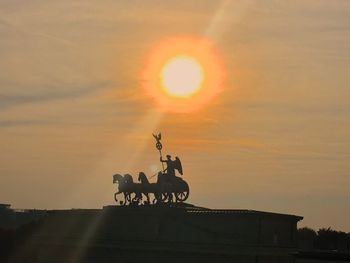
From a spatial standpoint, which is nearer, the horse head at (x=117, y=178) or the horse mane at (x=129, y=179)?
the horse mane at (x=129, y=179)

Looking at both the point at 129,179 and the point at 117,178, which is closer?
the point at 129,179

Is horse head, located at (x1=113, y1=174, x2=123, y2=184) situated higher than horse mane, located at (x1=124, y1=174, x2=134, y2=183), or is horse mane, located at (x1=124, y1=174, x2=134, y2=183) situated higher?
horse head, located at (x1=113, y1=174, x2=123, y2=184)

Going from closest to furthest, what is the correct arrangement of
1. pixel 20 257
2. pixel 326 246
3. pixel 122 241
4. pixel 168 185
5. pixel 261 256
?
pixel 261 256
pixel 168 185
pixel 122 241
pixel 20 257
pixel 326 246

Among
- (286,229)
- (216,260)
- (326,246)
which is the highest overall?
(326,246)

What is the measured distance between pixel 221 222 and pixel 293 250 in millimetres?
5075

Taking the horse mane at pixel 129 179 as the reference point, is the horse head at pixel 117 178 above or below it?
above

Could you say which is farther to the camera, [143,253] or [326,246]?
[326,246]

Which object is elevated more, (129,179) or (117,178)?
(117,178)

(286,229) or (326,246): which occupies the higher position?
(326,246)

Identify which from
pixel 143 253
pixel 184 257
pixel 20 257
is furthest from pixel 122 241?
pixel 20 257

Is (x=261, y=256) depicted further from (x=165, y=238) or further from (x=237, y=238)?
(x=165, y=238)

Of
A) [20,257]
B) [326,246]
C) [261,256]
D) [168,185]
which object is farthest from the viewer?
[326,246]

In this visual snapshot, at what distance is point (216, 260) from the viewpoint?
38688mm

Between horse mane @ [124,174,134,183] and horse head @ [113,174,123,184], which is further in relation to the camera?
horse head @ [113,174,123,184]
